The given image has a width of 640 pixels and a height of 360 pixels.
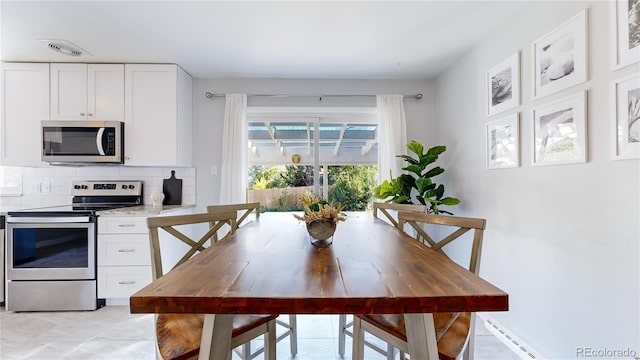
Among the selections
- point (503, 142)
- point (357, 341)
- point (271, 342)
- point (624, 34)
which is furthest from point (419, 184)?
point (271, 342)

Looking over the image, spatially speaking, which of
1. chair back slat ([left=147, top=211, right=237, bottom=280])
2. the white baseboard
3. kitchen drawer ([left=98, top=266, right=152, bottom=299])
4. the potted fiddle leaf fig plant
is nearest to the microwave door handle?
kitchen drawer ([left=98, top=266, right=152, bottom=299])

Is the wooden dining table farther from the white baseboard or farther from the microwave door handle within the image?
the microwave door handle

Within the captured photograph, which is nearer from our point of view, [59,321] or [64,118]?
[59,321]

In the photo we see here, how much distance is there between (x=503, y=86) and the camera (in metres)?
2.19

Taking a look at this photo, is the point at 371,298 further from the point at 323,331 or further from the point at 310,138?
the point at 310,138

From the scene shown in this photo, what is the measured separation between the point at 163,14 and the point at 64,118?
5.82 feet

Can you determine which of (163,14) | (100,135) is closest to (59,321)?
(100,135)

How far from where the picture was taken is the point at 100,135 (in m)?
2.86

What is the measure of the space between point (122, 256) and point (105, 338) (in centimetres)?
72

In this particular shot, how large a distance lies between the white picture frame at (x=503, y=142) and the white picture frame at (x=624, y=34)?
0.68m

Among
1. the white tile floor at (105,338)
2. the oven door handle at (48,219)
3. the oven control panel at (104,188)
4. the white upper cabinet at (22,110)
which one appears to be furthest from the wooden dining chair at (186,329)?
the white upper cabinet at (22,110)

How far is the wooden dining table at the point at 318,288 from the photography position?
691mm

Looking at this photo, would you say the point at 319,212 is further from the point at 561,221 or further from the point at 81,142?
the point at 81,142

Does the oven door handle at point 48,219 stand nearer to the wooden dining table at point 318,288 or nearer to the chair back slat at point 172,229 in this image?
the chair back slat at point 172,229
